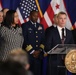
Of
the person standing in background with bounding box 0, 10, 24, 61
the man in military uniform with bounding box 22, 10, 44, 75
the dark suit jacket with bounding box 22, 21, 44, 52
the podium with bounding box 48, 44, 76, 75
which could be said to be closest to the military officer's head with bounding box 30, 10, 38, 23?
the man in military uniform with bounding box 22, 10, 44, 75

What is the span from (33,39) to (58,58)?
3.02 ft

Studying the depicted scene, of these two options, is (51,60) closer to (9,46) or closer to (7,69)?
(9,46)

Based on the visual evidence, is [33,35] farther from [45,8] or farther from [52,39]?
[45,8]

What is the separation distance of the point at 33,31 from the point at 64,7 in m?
1.77

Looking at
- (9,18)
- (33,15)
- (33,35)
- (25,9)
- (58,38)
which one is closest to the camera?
(9,18)

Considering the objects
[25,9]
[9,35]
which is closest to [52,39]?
[9,35]

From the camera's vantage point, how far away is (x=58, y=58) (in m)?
4.70

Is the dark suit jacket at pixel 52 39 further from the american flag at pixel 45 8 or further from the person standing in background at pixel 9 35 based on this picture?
the american flag at pixel 45 8

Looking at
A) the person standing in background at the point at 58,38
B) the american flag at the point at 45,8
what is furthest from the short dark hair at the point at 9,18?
the american flag at the point at 45,8

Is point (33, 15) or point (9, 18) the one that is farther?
point (33, 15)

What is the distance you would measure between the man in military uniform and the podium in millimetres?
375

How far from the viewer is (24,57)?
63.9 inches

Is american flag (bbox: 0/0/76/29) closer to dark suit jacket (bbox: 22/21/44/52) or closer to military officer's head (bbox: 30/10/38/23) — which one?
dark suit jacket (bbox: 22/21/44/52)

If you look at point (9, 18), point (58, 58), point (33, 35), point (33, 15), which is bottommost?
point (58, 58)
